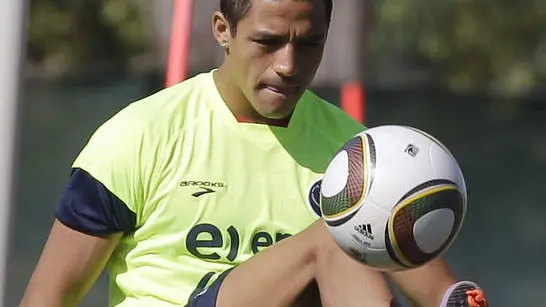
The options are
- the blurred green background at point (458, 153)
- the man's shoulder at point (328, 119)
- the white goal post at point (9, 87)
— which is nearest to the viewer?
the white goal post at point (9, 87)

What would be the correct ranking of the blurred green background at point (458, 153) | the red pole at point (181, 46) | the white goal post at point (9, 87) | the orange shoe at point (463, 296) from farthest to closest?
the blurred green background at point (458, 153)
the red pole at point (181, 46)
the white goal post at point (9, 87)
the orange shoe at point (463, 296)

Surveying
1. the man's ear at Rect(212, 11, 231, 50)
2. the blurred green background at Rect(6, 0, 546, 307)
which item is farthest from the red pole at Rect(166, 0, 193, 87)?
the blurred green background at Rect(6, 0, 546, 307)

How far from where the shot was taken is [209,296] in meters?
3.93

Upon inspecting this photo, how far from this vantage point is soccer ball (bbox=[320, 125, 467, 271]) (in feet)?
12.1

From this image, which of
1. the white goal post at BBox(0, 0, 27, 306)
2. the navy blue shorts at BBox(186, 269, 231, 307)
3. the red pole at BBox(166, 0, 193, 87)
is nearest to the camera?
the navy blue shorts at BBox(186, 269, 231, 307)

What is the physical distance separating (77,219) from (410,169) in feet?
2.89

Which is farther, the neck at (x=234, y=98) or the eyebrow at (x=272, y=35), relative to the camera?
the neck at (x=234, y=98)

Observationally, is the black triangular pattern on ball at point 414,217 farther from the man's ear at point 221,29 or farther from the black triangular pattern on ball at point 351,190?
the man's ear at point 221,29

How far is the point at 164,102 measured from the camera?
13.6 feet

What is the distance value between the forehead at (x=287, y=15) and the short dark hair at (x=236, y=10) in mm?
38

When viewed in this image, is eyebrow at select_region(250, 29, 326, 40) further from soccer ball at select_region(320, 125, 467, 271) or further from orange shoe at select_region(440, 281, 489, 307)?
orange shoe at select_region(440, 281, 489, 307)

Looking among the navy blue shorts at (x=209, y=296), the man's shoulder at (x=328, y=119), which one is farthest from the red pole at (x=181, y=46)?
the navy blue shorts at (x=209, y=296)

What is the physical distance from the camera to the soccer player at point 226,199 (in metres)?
3.86

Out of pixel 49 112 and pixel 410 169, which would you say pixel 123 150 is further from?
pixel 49 112
